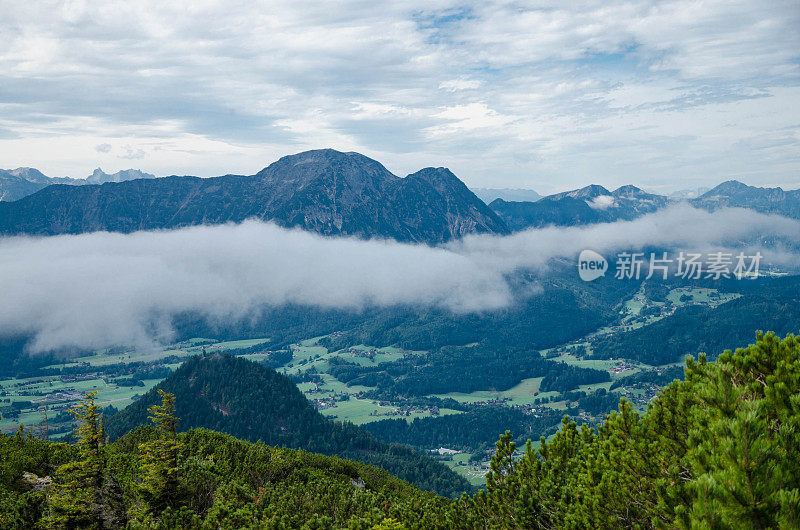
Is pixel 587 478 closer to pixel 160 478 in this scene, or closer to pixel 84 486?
pixel 160 478

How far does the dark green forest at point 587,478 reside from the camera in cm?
1005

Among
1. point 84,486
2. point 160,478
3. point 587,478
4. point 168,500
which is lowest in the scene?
point 168,500

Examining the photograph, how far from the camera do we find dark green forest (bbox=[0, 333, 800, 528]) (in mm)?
10047

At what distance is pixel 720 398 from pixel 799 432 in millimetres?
1776

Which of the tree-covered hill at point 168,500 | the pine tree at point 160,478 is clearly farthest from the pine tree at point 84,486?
the pine tree at point 160,478

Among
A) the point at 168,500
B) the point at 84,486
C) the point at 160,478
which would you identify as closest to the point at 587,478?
the point at 160,478

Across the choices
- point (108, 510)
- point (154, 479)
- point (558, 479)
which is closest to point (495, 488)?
point (558, 479)

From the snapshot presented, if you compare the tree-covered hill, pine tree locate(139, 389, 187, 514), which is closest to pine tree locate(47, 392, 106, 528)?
the tree-covered hill

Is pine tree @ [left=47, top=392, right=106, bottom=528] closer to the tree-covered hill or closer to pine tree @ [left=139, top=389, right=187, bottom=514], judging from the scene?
the tree-covered hill

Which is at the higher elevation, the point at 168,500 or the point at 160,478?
the point at 160,478

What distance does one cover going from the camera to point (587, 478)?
20.6m

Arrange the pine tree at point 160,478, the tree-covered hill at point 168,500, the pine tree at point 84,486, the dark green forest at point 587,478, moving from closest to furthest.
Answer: the dark green forest at point 587,478, the tree-covered hill at point 168,500, the pine tree at point 84,486, the pine tree at point 160,478

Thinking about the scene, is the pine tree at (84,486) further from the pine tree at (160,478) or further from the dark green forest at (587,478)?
the pine tree at (160,478)

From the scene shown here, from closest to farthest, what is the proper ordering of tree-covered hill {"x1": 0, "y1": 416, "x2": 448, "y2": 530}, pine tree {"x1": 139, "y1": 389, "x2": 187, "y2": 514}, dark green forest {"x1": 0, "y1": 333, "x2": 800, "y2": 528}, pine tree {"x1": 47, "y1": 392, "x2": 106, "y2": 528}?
dark green forest {"x1": 0, "y1": 333, "x2": 800, "y2": 528}, tree-covered hill {"x1": 0, "y1": 416, "x2": 448, "y2": 530}, pine tree {"x1": 47, "y1": 392, "x2": 106, "y2": 528}, pine tree {"x1": 139, "y1": 389, "x2": 187, "y2": 514}
